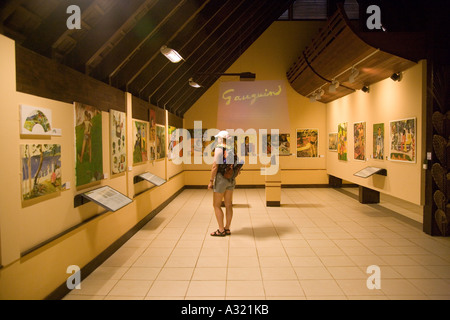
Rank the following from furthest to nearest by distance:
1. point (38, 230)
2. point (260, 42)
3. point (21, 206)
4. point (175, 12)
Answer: point (260, 42) < point (175, 12) < point (38, 230) < point (21, 206)

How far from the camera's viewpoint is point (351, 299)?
318 centimetres

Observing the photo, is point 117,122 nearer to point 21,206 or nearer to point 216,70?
point 21,206

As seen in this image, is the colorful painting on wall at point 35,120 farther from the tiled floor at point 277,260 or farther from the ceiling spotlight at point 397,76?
the ceiling spotlight at point 397,76

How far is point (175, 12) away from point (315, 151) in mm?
8293

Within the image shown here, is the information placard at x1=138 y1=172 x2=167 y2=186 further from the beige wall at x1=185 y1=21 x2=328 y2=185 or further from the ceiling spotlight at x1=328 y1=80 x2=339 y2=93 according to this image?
the beige wall at x1=185 y1=21 x2=328 y2=185

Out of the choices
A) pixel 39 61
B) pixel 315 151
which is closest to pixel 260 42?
pixel 315 151

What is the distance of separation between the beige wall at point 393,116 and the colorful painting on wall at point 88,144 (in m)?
5.62

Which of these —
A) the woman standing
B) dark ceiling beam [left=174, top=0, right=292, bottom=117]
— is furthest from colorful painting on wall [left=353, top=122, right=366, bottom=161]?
dark ceiling beam [left=174, top=0, right=292, bottom=117]

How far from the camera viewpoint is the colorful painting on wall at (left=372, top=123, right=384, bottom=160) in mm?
6914

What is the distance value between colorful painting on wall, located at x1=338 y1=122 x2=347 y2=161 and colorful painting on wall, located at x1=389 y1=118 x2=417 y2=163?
2.80m

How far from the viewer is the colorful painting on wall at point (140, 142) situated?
5898mm

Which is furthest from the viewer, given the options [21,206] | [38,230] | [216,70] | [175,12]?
[216,70]

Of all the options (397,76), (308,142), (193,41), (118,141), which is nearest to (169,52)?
(193,41)

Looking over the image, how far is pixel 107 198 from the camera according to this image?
13.3 feet
